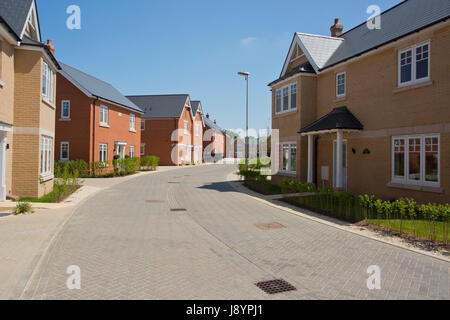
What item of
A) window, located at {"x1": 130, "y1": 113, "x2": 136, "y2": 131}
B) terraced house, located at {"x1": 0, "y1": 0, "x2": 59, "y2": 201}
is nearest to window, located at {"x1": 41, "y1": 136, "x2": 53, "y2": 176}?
terraced house, located at {"x1": 0, "y1": 0, "x2": 59, "y2": 201}

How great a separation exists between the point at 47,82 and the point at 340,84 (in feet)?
46.3

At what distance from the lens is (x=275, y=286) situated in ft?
17.1

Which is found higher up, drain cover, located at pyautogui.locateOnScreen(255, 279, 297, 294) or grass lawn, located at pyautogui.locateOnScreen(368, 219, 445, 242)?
grass lawn, located at pyautogui.locateOnScreen(368, 219, 445, 242)

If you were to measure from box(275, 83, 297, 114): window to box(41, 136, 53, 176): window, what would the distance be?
41.9 ft

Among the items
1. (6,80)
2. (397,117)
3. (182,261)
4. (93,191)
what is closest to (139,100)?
(93,191)

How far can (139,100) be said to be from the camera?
46.6 metres

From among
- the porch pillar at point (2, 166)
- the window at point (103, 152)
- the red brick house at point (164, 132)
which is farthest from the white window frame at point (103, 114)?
the porch pillar at point (2, 166)

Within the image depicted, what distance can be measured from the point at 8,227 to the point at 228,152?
82338mm

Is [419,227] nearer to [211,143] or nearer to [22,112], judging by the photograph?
[22,112]

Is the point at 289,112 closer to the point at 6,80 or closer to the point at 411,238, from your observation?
the point at 411,238

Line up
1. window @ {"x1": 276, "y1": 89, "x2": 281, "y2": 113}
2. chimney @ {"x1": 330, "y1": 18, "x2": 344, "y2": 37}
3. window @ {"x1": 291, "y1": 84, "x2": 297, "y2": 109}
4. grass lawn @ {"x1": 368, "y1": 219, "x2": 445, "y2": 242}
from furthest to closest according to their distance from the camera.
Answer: chimney @ {"x1": 330, "y1": 18, "x2": 344, "y2": 37} → window @ {"x1": 276, "y1": 89, "x2": 281, "y2": 113} → window @ {"x1": 291, "y1": 84, "x2": 297, "y2": 109} → grass lawn @ {"x1": 368, "y1": 219, "x2": 445, "y2": 242}

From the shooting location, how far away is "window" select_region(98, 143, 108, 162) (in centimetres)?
2734

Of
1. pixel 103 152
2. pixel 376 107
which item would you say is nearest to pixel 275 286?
pixel 376 107

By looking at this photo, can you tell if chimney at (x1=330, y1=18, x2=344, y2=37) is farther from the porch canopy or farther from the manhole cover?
the manhole cover
